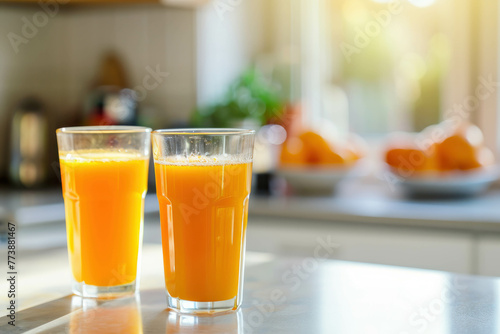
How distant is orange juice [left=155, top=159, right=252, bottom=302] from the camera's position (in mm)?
733

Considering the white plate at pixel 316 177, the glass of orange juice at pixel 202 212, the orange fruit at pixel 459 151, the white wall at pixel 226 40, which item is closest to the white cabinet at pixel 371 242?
the white plate at pixel 316 177

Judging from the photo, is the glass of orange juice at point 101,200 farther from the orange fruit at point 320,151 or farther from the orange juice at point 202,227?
the orange fruit at point 320,151

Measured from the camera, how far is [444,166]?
6.74 feet

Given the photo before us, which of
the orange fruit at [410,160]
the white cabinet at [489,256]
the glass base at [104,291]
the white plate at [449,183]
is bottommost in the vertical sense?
the white cabinet at [489,256]

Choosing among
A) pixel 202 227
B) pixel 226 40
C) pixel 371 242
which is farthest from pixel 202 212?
pixel 226 40

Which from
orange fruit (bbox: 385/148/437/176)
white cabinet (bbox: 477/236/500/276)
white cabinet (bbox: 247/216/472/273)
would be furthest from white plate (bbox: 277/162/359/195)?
white cabinet (bbox: 477/236/500/276)

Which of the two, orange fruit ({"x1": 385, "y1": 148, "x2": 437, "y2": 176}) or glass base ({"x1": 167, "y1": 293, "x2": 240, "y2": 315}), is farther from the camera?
orange fruit ({"x1": 385, "y1": 148, "x2": 437, "y2": 176})

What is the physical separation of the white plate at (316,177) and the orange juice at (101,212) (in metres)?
1.32

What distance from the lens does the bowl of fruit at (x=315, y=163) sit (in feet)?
6.91

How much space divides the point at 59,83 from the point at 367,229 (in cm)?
153

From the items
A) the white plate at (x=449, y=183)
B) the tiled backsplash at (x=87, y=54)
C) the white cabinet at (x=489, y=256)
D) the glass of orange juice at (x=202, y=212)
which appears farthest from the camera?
the tiled backsplash at (x=87, y=54)

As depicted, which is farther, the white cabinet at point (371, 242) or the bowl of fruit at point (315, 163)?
the bowl of fruit at point (315, 163)

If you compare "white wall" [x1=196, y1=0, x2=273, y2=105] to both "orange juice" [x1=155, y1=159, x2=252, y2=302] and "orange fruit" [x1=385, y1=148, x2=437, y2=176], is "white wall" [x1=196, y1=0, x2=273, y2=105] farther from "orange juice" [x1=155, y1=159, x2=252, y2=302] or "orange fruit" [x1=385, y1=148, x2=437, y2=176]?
"orange juice" [x1=155, y1=159, x2=252, y2=302]

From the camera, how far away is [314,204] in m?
1.94
